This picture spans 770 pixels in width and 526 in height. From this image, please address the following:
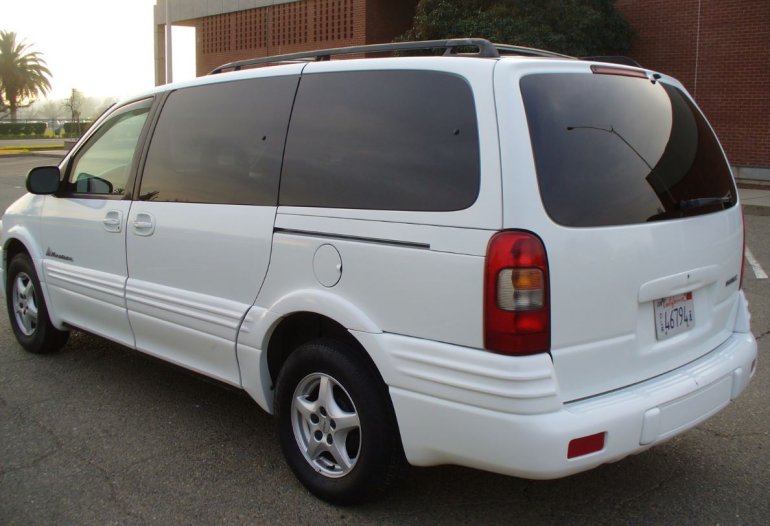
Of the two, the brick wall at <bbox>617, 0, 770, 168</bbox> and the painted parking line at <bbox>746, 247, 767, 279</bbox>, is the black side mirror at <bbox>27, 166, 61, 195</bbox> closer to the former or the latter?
the painted parking line at <bbox>746, 247, 767, 279</bbox>

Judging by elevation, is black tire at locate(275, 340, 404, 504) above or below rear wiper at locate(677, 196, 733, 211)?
below

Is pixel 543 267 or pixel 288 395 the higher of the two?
pixel 543 267

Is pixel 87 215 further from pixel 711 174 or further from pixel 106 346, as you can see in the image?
pixel 711 174

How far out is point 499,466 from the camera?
2.66 m

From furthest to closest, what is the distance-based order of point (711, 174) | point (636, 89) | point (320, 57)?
point (320, 57), point (711, 174), point (636, 89)

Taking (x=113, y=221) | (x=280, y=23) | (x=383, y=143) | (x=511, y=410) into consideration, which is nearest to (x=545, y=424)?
(x=511, y=410)

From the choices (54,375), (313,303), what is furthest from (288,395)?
(54,375)

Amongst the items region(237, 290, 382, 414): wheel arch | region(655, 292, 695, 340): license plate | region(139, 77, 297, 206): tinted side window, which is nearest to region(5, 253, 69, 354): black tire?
region(139, 77, 297, 206): tinted side window

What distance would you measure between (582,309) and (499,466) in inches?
24.6

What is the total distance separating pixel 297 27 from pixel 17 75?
43.0 metres

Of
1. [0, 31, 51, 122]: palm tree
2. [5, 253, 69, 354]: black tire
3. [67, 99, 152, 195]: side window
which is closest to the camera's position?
[67, 99, 152, 195]: side window

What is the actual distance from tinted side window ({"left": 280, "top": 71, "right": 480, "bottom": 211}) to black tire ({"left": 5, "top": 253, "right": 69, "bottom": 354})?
2.73 meters

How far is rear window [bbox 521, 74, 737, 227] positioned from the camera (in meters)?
2.70

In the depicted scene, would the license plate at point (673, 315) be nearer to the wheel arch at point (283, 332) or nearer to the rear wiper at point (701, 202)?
the rear wiper at point (701, 202)
